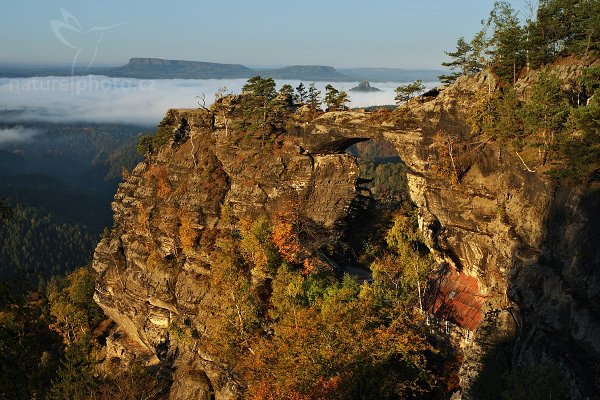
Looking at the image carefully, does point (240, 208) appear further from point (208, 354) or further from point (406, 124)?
point (406, 124)

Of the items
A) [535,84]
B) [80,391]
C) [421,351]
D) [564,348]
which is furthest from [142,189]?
[564,348]

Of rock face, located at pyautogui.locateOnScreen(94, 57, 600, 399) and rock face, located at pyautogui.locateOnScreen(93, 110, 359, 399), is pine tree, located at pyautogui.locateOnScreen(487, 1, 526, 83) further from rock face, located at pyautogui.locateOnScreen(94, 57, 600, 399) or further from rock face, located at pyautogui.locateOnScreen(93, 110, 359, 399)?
rock face, located at pyautogui.locateOnScreen(93, 110, 359, 399)

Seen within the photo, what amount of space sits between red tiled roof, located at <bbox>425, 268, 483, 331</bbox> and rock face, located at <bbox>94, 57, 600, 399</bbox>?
1090 millimetres

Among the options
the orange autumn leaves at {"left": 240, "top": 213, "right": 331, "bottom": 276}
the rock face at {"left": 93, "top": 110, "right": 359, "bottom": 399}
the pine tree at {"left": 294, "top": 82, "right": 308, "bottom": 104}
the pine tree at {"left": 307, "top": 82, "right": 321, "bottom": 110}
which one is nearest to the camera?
the orange autumn leaves at {"left": 240, "top": 213, "right": 331, "bottom": 276}

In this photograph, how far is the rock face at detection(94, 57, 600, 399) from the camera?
23.5 metres

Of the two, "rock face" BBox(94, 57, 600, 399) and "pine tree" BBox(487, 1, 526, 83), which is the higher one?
"pine tree" BBox(487, 1, 526, 83)

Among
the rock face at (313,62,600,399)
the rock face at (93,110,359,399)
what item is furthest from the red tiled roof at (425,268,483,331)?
the rock face at (93,110,359,399)

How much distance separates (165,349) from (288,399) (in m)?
26.8

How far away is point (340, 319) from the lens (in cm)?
3103

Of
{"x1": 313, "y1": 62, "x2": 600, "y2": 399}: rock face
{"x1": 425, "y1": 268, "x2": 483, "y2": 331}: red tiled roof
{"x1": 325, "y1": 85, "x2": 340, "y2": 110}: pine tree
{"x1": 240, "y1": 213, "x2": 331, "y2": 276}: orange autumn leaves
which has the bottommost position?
{"x1": 425, "y1": 268, "x2": 483, "y2": 331}: red tiled roof

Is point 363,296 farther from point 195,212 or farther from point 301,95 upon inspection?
point 301,95

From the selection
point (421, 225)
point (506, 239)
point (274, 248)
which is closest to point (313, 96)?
point (274, 248)

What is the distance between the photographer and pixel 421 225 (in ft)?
139

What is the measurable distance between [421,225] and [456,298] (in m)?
7.27
